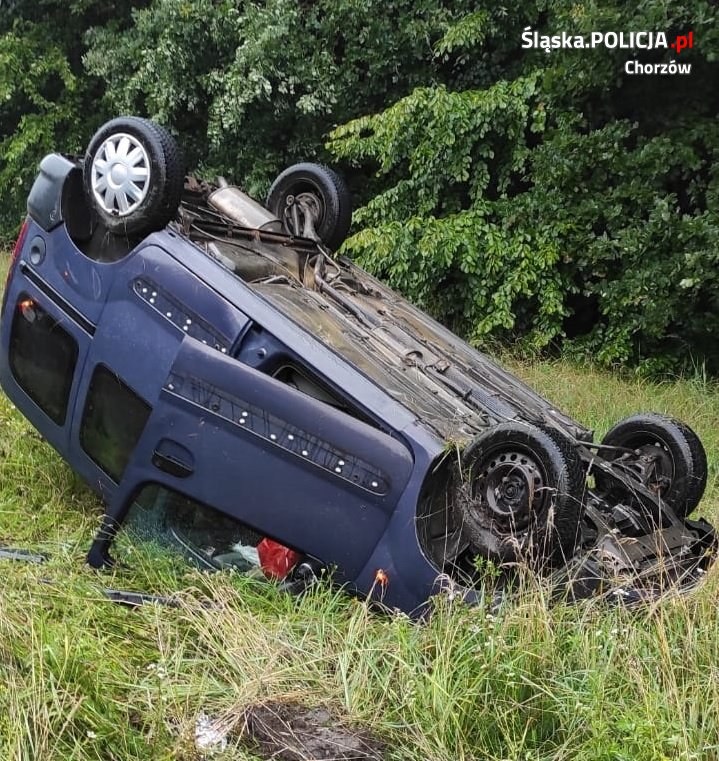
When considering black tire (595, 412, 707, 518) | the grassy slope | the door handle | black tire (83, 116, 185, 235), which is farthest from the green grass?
black tire (83, 116, 185, 235)

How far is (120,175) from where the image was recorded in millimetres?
3205

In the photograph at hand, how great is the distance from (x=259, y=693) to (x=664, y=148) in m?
5.99

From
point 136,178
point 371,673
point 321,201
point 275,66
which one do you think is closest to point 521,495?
point 371,673

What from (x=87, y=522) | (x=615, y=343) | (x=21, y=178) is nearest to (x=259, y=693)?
(x=87, y=522)

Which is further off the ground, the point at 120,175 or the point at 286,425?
the point at 120,175

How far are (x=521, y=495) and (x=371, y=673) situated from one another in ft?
2.26

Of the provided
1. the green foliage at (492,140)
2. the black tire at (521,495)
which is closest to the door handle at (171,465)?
the black tire at (521,495)

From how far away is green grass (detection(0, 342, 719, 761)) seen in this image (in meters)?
1.85

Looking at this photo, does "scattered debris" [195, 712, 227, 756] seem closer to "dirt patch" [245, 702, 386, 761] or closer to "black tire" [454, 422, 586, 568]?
"dirt patch" [245, 702, 386, 761]

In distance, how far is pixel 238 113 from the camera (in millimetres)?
8984

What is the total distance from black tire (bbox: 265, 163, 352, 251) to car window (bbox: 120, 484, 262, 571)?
204cm

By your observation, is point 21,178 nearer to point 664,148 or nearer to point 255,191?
point 255,191

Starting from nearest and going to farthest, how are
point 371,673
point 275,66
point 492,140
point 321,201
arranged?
1. point 371,673
2. point 321,201
3. point 492,140
4. point 275,66

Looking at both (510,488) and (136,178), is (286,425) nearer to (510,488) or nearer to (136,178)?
(510,488)
